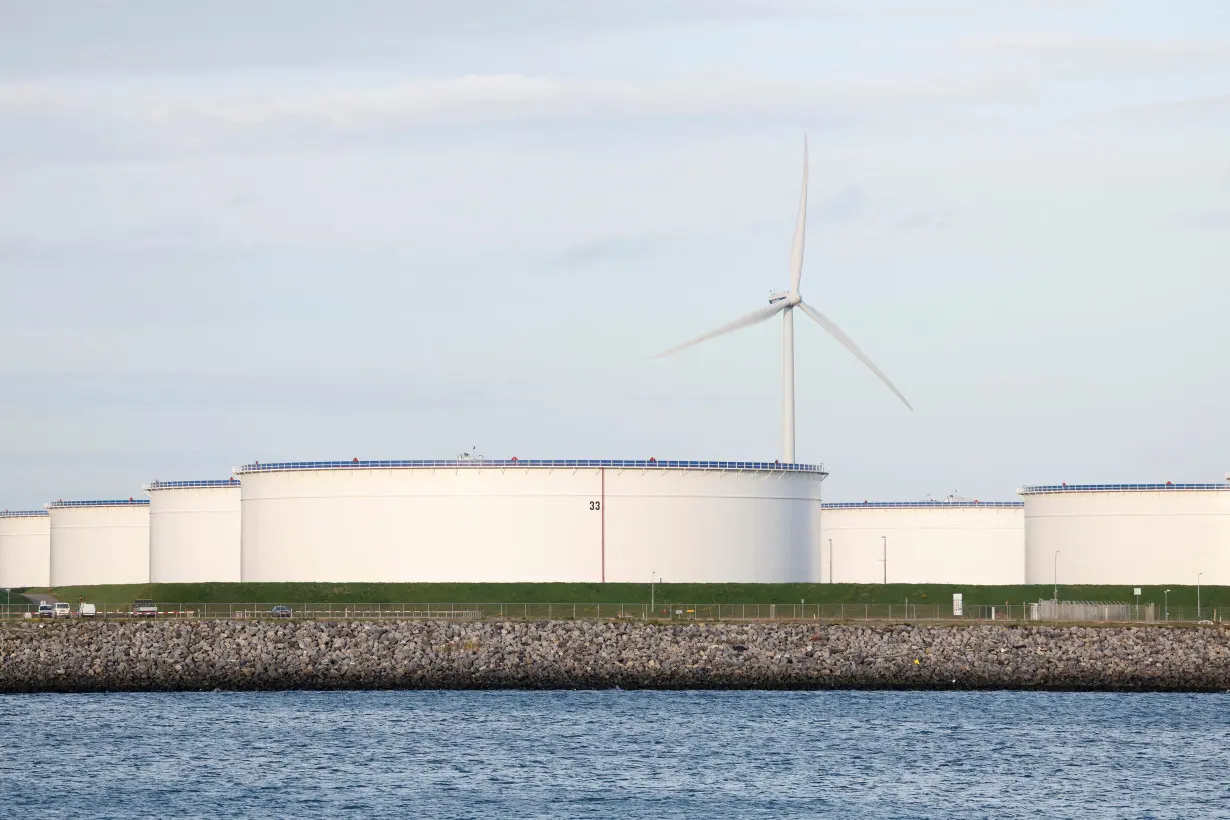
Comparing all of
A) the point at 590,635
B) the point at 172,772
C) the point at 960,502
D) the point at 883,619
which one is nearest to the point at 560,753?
the point at 172,772

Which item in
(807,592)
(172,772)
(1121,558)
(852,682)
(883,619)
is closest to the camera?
(172,772)

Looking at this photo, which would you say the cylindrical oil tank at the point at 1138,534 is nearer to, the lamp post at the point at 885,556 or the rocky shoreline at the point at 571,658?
the lamp post at the point at 885,556

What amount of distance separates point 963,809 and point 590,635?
31736mm

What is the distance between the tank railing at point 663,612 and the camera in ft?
303

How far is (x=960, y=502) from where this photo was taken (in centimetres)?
16000

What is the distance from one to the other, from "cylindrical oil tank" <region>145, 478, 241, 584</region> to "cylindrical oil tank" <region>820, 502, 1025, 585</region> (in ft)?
145

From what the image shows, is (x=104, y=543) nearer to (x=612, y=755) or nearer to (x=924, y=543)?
(x=924, y=543)

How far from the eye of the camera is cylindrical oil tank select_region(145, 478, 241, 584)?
446 feet

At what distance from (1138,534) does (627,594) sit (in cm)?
3807

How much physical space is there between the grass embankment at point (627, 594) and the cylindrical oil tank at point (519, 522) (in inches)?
142

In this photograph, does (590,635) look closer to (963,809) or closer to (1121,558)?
(963,809)

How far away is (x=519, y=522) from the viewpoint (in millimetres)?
111625

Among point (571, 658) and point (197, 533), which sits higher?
point (197, 533)

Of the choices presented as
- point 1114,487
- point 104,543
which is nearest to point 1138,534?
point 1114,487
